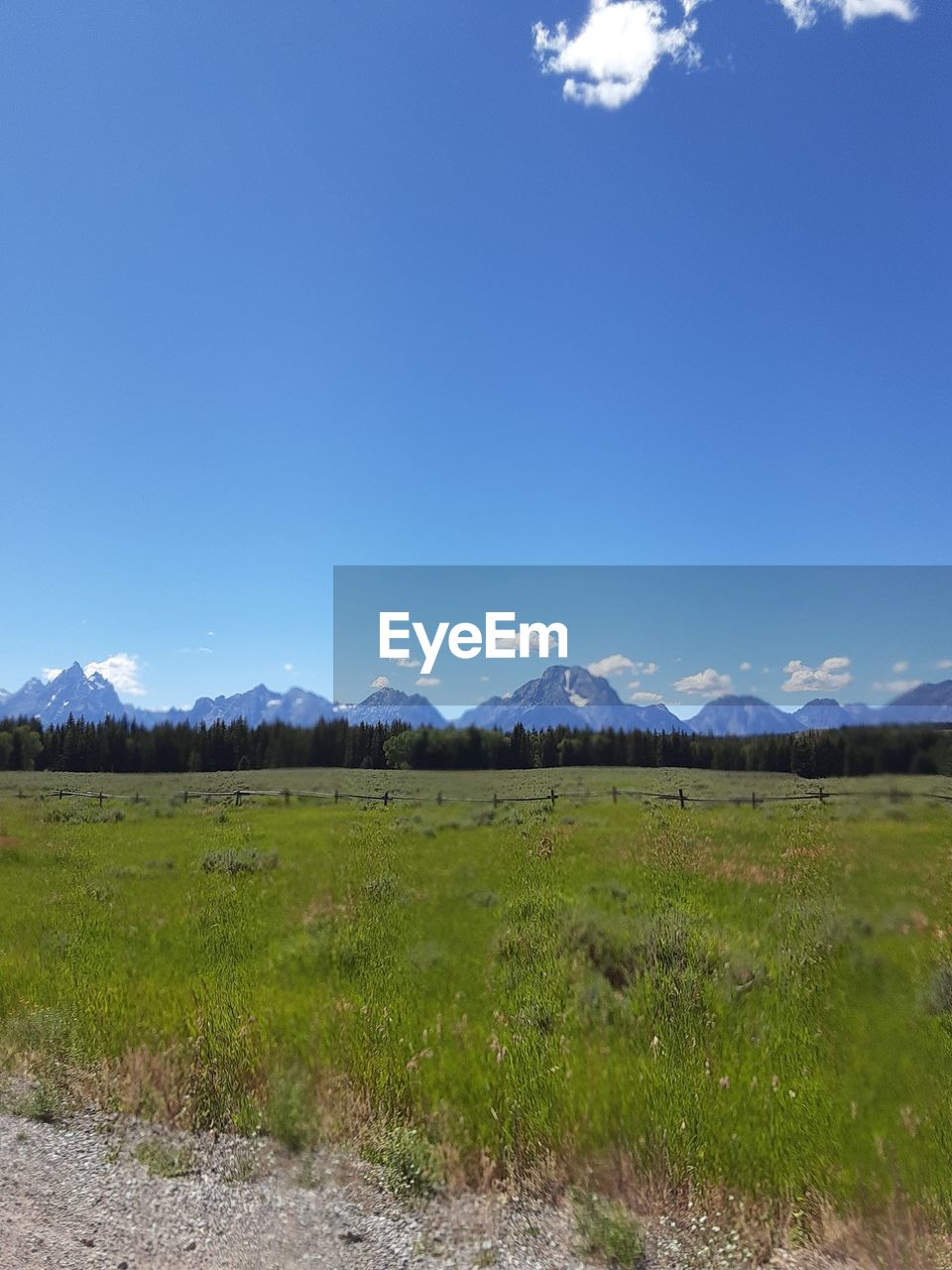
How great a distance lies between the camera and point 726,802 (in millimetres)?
14055

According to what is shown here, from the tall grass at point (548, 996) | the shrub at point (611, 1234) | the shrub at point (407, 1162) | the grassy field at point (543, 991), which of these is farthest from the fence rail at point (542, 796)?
the shrub at point (407, 1162)

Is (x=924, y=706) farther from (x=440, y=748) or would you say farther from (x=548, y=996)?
(x=440, y=748)

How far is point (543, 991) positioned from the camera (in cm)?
843

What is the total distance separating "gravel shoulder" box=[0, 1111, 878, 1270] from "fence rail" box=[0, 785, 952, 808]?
7.96 metres

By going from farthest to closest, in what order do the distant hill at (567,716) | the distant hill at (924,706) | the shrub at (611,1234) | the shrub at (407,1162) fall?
the distant hill at (567,716)
the distant hill at (924,706)
the shrub at (407,1162)
the shrub at (611,1234)

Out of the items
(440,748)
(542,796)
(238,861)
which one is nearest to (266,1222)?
(238,861)

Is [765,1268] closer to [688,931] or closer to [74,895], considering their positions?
[688,931]

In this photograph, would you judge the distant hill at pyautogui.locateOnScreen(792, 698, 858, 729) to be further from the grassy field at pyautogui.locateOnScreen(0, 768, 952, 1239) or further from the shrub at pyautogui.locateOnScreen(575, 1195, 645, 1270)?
the shrub at pyautogui.locateOnScreen(575, 1195, 645, 1270)

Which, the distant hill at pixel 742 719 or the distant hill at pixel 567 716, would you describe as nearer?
the distant hill at pixel 742 719

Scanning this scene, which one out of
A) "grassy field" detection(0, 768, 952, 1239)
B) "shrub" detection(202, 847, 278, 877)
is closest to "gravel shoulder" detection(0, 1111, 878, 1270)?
"grassy field" detection(0, 768, 952, 1239)

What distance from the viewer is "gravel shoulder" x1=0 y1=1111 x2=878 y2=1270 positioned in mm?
5059

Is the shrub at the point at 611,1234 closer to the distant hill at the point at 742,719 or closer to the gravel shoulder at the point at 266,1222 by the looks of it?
the gravel shoulder at the point at 266,1222

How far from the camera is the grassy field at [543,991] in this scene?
595 centimetres

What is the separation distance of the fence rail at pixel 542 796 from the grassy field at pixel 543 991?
0.23 m
